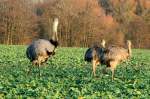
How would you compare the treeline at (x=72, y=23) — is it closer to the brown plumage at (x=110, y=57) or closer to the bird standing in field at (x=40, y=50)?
the bird standing in field at (x=40, y=50)

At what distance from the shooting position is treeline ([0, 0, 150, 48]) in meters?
64.9

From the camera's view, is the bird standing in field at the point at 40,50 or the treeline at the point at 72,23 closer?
the bird standing in field at the point at 40,50

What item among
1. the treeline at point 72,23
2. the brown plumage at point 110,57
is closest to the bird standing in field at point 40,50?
the brown plumage at point 110,57

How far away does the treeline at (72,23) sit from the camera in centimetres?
6488

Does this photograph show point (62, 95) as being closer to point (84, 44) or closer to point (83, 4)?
point (84, 44)

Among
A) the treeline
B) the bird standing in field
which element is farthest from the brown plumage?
the treeline

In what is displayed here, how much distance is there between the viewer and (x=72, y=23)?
225ft

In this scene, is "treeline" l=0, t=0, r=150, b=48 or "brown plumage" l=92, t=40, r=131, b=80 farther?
"treeline" l=0, t=0, r=150, b=48

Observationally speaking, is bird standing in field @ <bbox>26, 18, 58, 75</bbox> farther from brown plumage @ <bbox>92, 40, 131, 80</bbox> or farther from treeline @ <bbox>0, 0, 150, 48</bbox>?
treeline @ <bbox>0, 0, 150, 48</bbox>

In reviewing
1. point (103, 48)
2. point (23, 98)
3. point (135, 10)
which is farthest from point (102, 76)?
point (135, 10)

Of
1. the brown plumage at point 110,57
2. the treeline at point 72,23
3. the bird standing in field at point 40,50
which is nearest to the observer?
the brown plumage at point 110,57

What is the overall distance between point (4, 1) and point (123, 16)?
20.9m

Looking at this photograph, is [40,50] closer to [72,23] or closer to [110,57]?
[110,57]

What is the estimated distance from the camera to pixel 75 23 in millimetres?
68750
